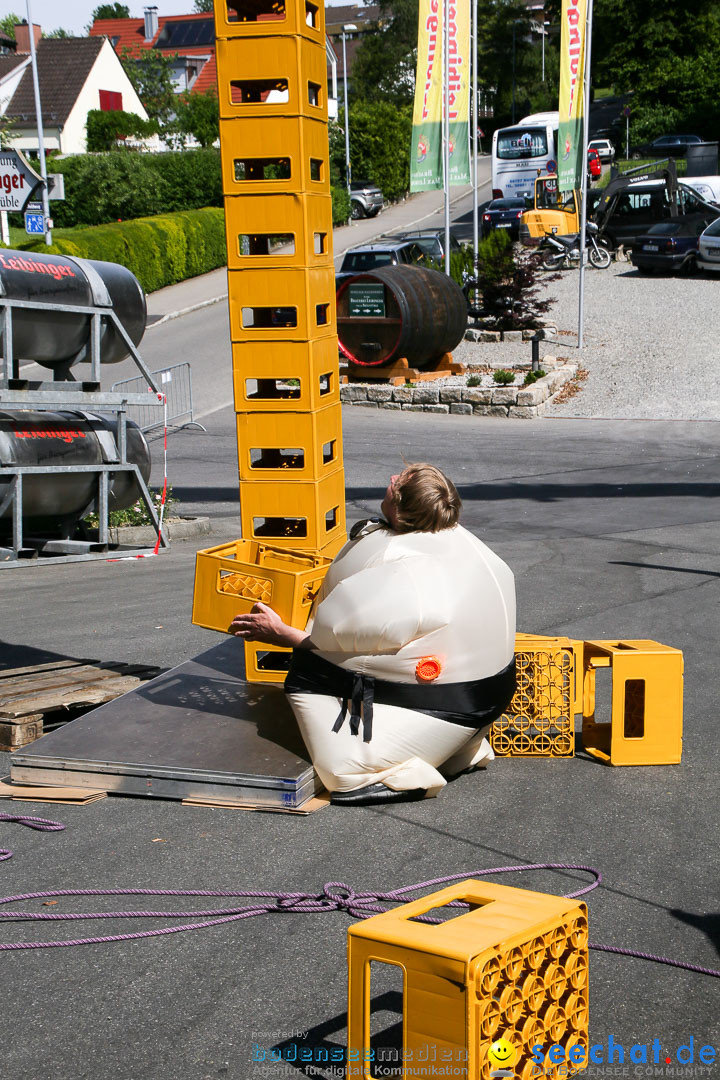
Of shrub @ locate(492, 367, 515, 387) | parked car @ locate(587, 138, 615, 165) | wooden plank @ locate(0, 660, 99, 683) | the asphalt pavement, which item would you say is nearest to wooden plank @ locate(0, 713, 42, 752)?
the asphalt pavement

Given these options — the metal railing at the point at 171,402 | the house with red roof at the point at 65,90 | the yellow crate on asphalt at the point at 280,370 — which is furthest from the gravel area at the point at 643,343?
the house with red roof at the point at 65,90

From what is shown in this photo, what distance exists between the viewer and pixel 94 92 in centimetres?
6850

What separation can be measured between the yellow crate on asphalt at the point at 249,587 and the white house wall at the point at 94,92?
65541mm

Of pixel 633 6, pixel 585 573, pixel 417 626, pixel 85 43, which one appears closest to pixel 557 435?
pixel 585 573

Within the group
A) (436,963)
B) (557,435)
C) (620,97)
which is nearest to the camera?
(436,963)

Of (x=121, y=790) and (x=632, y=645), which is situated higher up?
(x=632, y=645)

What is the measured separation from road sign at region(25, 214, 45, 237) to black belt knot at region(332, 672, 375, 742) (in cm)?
2370

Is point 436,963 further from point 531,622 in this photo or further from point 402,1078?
point 531,622

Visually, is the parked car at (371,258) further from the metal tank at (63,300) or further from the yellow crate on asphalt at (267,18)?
the yellow crate on asphalt at (267,18)

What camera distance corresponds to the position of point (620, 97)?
6594 cm

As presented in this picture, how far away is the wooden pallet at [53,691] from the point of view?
21.0 feet

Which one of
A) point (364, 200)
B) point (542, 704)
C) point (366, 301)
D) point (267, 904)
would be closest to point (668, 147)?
point (364, 200)

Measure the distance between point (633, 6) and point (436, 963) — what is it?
2572 inches

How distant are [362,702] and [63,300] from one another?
4068mm
